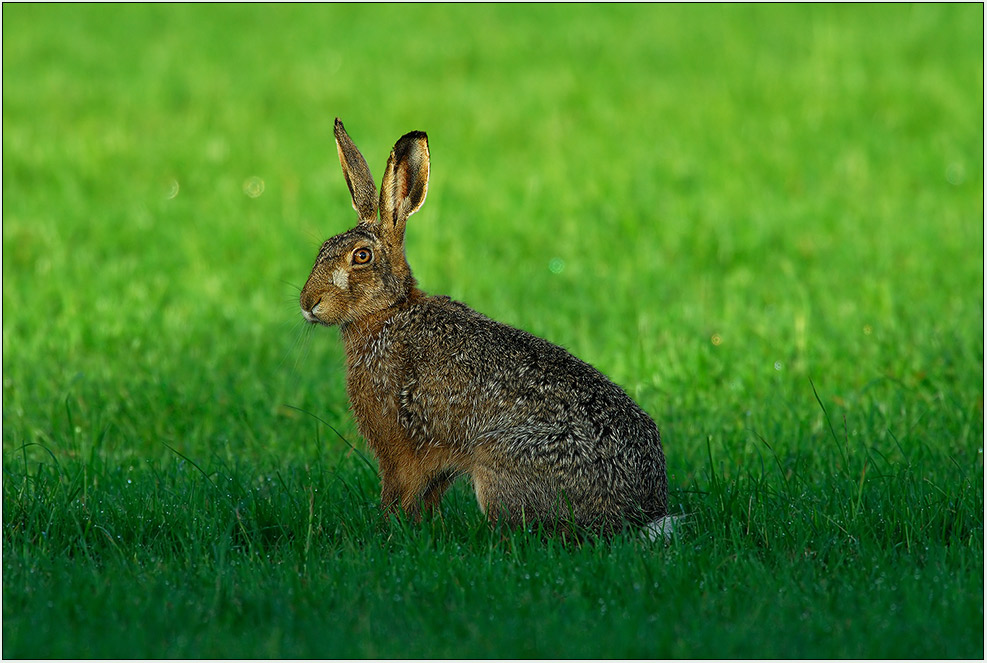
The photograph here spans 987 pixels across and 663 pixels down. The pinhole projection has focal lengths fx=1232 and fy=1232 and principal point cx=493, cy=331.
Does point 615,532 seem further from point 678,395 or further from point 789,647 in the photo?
point 678,395

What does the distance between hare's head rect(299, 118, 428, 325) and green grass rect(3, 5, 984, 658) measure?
457mm

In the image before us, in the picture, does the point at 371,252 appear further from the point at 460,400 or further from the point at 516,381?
the point at 516,381

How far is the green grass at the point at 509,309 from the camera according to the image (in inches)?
176

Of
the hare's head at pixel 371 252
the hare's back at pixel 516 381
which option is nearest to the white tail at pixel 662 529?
the hare's back at pixel 516 381

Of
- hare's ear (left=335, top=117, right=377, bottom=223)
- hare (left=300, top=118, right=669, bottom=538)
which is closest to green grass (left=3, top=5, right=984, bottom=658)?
hare (left=300, top=118, right=669, bottom=538)

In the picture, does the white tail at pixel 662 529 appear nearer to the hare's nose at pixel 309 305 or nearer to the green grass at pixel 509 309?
the green grass at pixel 509 309

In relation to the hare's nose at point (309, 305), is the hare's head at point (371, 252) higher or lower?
higher

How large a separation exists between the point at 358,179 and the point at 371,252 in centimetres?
41

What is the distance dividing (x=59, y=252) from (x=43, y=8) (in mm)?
10400

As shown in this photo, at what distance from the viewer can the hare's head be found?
579 cm

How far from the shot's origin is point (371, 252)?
5855 millimetres

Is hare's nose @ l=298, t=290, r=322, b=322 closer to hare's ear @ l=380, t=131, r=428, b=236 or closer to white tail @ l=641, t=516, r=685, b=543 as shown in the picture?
hare's ear @ l=380, t=131, r=428, b=236

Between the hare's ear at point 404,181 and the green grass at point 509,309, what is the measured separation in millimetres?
770

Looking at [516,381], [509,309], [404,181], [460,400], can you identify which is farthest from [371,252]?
[509,309]
